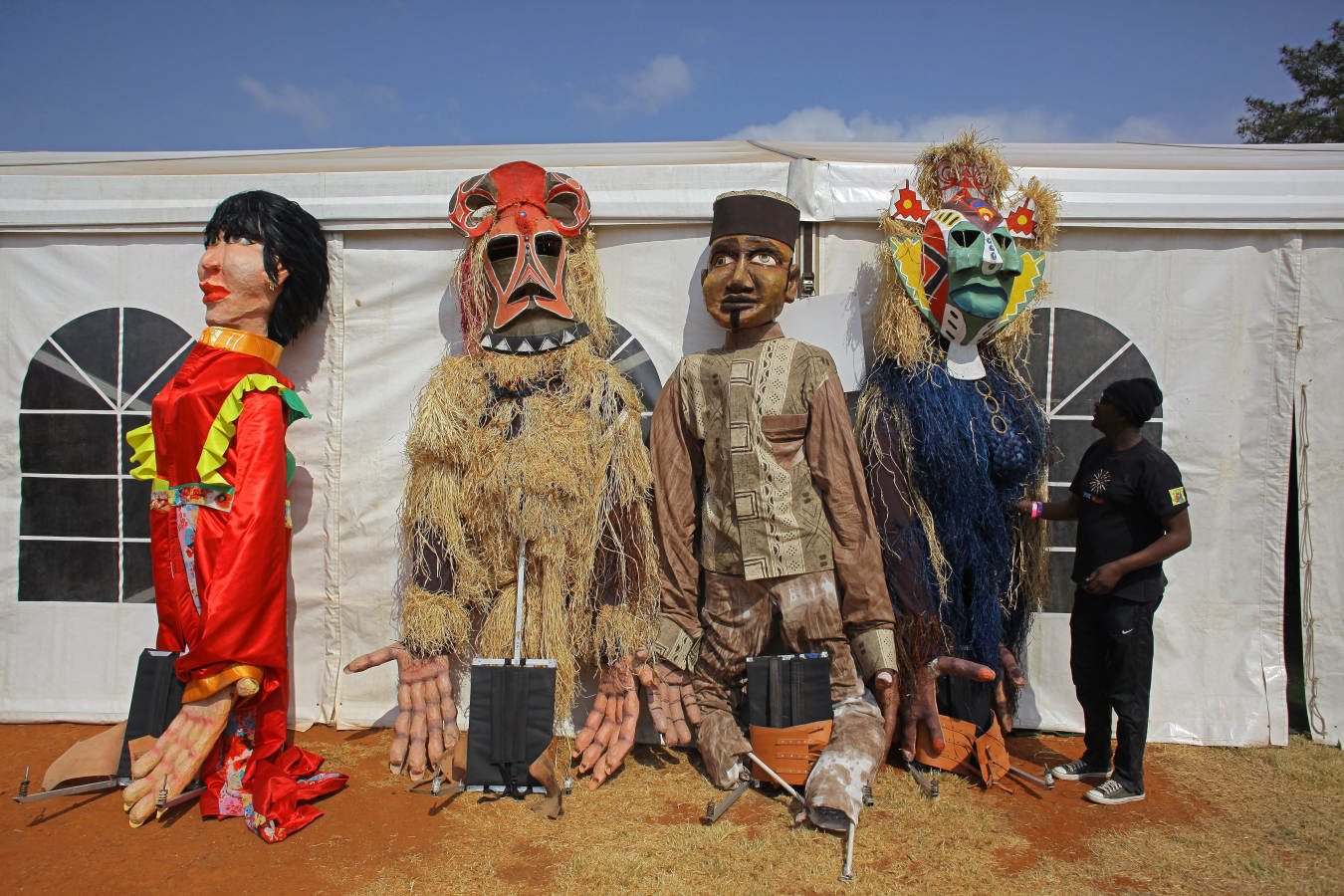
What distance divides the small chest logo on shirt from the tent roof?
123 centimetres

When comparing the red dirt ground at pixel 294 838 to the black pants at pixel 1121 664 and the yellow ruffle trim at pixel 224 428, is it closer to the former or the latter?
the black pants at pixel 1121 664

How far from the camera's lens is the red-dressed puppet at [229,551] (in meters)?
2.70

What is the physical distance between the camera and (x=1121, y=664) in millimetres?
2783

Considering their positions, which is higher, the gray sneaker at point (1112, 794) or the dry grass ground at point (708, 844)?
the gray sneaker at point (1112, 794)

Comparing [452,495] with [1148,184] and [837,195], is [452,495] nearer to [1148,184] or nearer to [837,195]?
[837,195]

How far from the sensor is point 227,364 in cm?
304

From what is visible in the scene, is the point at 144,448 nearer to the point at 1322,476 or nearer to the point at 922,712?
the point at 922,712

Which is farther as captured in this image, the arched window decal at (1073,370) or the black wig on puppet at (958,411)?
the arched window decal at (1073,370)

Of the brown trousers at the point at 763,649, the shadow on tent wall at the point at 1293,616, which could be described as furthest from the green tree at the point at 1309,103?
the brown trousers at the point at 763,649

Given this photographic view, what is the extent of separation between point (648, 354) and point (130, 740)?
255 centimetres

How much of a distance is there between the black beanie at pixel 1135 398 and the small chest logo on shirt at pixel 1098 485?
214mm

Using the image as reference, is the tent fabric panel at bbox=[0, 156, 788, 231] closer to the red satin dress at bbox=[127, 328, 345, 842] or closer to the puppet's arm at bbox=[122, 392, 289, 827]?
the red satin dress at bbox=[127, 328, 345, 842]

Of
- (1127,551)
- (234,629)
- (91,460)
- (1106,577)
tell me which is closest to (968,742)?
(1106,577)

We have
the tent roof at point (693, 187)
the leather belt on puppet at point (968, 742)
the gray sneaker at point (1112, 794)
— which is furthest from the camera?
the tent roof at point (693, 187)
